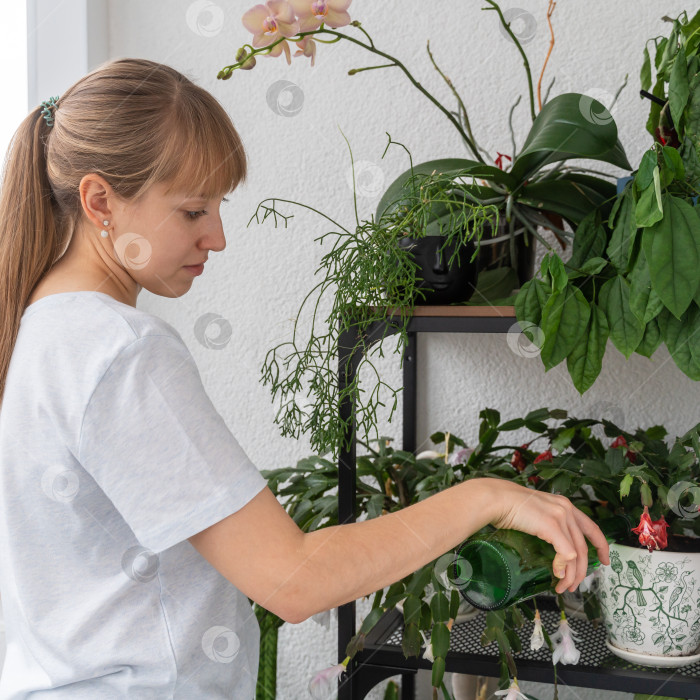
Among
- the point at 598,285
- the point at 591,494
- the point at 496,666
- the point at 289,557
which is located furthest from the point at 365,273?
the point at 591,494

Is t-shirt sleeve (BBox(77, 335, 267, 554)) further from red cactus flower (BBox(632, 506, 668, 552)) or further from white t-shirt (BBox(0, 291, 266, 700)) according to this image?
red cactus flower (BBox(632, 506, 668, 552))

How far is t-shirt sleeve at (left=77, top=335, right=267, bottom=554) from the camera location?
1.81ft

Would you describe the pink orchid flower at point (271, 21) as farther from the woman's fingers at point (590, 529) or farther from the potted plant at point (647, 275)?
the woman's fingers at point (590, 529)

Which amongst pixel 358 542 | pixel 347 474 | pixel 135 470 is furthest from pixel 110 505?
pixel 347 474

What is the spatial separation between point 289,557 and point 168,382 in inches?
6.1

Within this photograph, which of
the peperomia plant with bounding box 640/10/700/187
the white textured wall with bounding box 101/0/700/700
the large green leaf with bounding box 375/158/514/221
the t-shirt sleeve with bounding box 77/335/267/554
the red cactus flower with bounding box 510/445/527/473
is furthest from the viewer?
the white textured wall with bounding box 101/0/700/700

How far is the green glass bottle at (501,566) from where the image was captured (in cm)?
71

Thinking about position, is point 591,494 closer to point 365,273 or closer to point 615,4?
point 365,273

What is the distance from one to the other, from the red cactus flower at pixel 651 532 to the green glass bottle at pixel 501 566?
70mm

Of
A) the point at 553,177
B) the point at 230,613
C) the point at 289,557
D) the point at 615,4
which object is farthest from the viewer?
the point at 615,4

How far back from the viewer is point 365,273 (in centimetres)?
82

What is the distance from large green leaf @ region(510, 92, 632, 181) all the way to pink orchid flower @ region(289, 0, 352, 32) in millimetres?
260

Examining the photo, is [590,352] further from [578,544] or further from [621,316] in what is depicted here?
[578,544]

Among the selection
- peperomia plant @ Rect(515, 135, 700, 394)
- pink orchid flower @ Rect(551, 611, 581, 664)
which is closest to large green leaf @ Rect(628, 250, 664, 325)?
peperomia plant @ Rect(515, 135, 700, 394)
